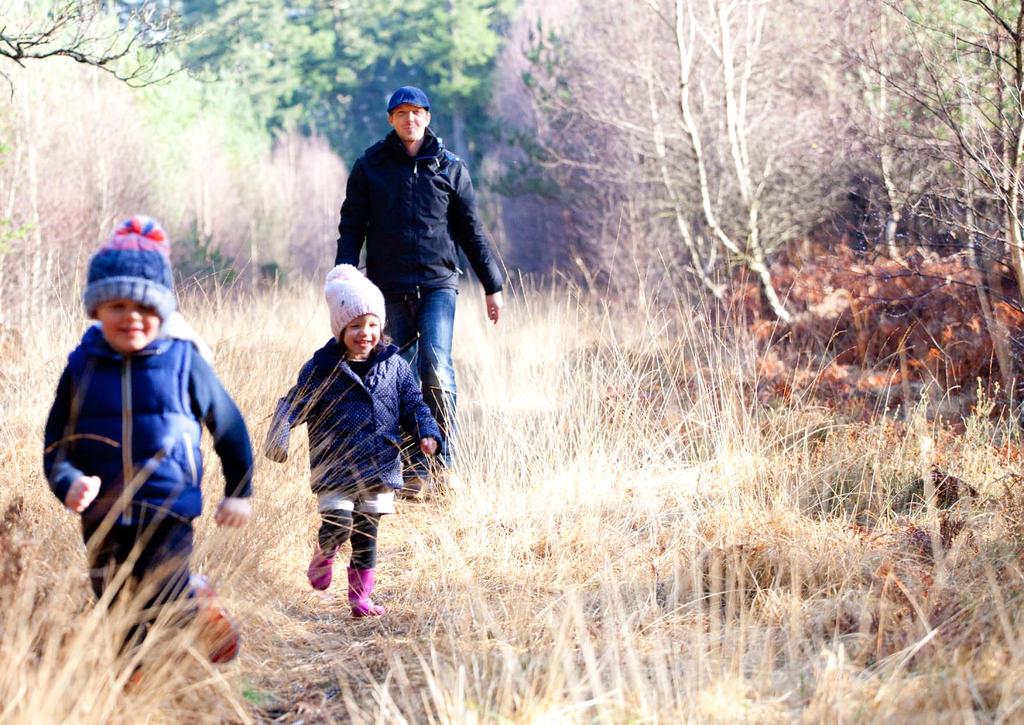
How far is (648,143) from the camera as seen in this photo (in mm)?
15141

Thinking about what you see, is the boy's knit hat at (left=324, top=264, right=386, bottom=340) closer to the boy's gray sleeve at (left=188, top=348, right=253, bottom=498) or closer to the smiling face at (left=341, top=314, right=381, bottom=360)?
the smiling face at (left=341, top=314, right=381, bottom=360)

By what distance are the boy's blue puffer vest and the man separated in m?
2.63

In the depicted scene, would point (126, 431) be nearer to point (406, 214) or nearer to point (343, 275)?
point (343, 275)

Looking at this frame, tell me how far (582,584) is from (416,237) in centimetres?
203

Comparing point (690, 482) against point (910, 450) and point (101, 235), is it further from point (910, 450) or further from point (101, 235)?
point (101, 235)

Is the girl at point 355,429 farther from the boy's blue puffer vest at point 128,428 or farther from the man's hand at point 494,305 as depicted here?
the man's hand at point 494,305

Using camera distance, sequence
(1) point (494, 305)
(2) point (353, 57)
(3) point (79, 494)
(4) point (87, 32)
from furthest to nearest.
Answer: (2) point (353, 57), (4) point (87, 32), (1) point (494, 305), (3) point (79, 494)

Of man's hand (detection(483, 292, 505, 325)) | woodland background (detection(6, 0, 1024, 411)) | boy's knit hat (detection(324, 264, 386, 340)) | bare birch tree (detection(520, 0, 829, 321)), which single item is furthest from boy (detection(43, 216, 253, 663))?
bare birch tree (detection(520, 0, 829, 321))

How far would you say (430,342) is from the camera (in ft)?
17.6

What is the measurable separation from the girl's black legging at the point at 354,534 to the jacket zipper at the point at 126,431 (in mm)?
1279

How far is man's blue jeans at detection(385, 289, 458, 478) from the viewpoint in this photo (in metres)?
5.37

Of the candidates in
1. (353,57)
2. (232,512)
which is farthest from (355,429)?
(353,57)

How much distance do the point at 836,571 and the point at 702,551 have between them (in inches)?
17.6

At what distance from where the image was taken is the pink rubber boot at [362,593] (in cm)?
393
